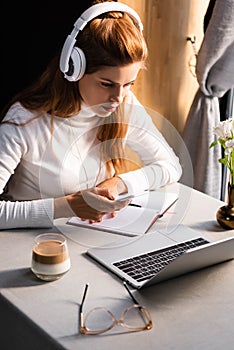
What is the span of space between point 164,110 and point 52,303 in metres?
1.49

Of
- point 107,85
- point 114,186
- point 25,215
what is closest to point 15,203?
point 25,215

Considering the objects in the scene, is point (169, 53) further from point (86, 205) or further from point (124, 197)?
point (86, 205)

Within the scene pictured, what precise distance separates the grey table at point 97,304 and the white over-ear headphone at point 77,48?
1.56 ft

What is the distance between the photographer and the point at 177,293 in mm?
1575

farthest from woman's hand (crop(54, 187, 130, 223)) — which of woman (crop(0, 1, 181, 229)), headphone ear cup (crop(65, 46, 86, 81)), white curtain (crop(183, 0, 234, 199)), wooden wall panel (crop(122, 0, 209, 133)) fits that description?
white curtain (crop(183, 0, 234, 199))

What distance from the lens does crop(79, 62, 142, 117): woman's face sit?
190 cm

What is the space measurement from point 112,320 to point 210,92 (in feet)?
5.07

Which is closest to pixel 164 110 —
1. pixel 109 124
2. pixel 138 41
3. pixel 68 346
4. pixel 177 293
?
pixel 109 124

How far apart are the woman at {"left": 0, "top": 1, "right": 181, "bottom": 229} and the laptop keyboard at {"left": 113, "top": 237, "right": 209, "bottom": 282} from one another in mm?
233

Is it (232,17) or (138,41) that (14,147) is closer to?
(138,41)

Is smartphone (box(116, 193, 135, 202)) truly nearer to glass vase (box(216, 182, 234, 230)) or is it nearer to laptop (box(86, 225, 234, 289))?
laptop (box(86, 225, 234, 289))

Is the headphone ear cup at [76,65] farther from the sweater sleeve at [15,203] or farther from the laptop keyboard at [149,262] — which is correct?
the laptop keyboard at [149,262]

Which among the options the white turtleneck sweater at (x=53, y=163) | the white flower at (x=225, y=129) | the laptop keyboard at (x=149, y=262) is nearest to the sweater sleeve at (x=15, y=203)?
the white turtleneck sweater at (x=53, y=163)

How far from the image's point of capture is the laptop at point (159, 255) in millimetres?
1564
